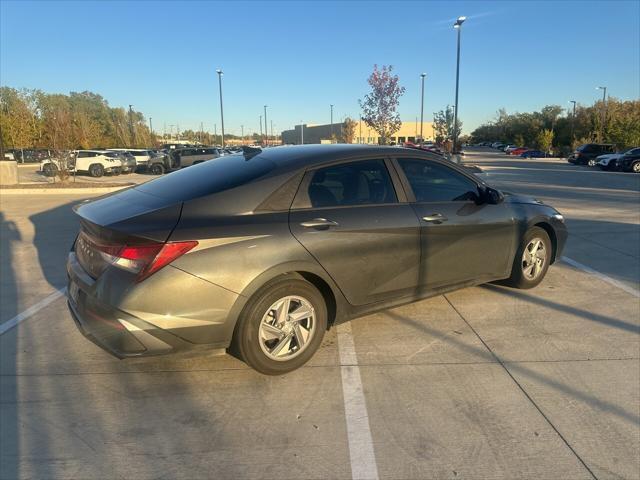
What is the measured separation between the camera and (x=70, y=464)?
→ 2469 millimetres

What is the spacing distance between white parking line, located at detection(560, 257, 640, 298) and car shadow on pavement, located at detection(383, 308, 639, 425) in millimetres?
2421

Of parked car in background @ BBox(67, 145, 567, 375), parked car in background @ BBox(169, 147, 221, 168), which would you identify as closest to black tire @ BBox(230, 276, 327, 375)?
parked car in background @ BBox(67, 145, 567, 375)

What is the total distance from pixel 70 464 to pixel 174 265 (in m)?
1.20

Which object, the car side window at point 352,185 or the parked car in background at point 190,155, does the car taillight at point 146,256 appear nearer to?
the car side window at point 352,185

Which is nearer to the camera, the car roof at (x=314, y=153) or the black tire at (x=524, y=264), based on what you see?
the car roof at (x=314, y=153)

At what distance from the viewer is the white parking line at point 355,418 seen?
2.45 m

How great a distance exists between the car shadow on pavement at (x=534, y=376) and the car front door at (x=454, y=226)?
42 centimetres

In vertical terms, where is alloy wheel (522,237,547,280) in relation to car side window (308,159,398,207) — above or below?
below

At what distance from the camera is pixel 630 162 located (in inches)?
1136

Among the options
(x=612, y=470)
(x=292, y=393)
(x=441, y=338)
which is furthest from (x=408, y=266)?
(x=612, y=470)

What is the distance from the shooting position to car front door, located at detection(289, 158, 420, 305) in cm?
341

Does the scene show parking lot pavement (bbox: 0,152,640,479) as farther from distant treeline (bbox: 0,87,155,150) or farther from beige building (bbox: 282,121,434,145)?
beige building (bbox: 282,121,434,145)

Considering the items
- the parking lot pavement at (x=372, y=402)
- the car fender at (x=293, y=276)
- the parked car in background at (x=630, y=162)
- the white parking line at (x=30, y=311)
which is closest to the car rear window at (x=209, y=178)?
the car fender at (x=293, y=276)

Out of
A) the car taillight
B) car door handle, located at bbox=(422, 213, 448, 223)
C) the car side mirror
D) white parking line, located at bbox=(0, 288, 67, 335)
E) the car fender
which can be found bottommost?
white parking line, located at bbox=(0, 288, 67, 335)
